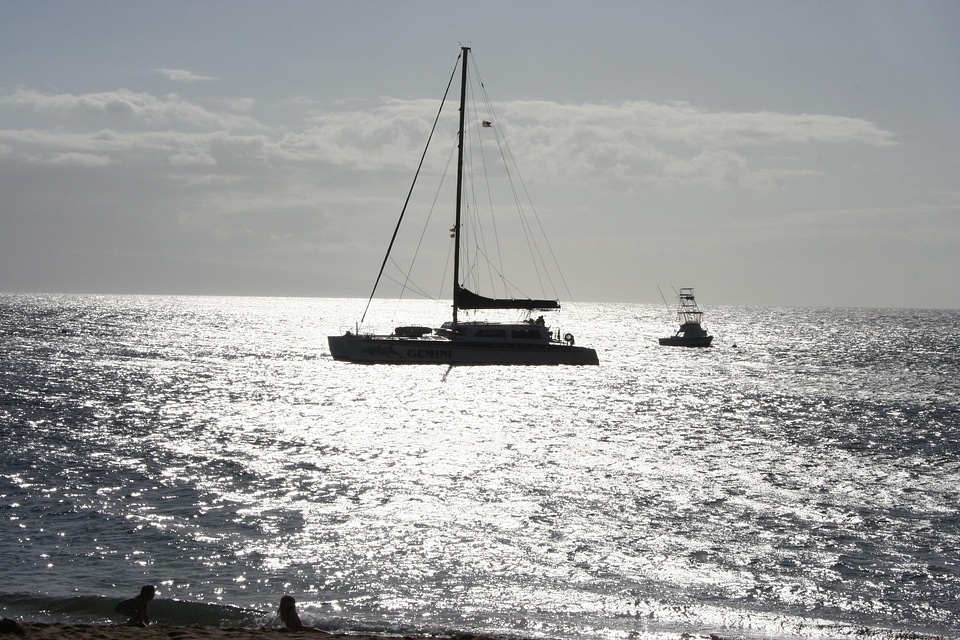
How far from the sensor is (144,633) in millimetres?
17359

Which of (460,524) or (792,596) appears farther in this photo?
A: (460,524)

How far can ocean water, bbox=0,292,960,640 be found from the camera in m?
20.7

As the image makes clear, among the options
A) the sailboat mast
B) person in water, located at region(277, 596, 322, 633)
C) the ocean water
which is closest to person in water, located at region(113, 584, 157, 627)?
the ocean water

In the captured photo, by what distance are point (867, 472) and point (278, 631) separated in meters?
28.0

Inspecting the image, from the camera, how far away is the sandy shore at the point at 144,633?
16516mm

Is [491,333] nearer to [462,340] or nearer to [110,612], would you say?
[462,340]

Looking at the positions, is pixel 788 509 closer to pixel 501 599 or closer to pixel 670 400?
pixel 501 599

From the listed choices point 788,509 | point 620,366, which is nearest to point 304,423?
point 788,509

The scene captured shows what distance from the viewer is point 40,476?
3303 cm

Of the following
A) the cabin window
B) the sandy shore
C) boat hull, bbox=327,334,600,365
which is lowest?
the sandy shore

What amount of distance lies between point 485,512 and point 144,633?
43.5ft

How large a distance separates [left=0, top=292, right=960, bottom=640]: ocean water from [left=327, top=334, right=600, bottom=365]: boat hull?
970 cm

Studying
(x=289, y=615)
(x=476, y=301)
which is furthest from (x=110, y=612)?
(x=476, y=301)

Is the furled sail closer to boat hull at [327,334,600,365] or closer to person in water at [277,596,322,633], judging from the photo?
boat hull at [327,334,600,365]
